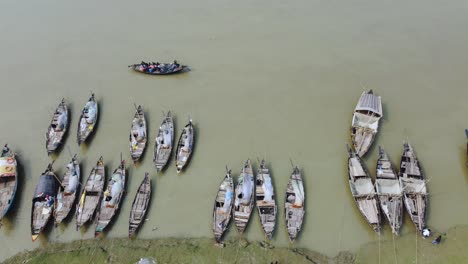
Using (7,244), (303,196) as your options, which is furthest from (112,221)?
(303,196)

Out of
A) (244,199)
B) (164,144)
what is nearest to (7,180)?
(164,144)

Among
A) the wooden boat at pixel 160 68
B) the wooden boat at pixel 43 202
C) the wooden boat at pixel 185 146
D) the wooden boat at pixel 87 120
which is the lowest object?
the wooden boat at pixel 43 202

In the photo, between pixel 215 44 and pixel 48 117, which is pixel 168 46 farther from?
pixel 48 117

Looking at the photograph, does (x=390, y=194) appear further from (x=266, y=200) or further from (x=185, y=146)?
(x=185, y=146)

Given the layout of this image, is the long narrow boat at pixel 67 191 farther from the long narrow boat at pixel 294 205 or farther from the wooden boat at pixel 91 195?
the long narrow boat at pixel 294 205

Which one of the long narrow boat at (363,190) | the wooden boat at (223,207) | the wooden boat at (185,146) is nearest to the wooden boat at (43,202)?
the wooden boat at (185,146)
